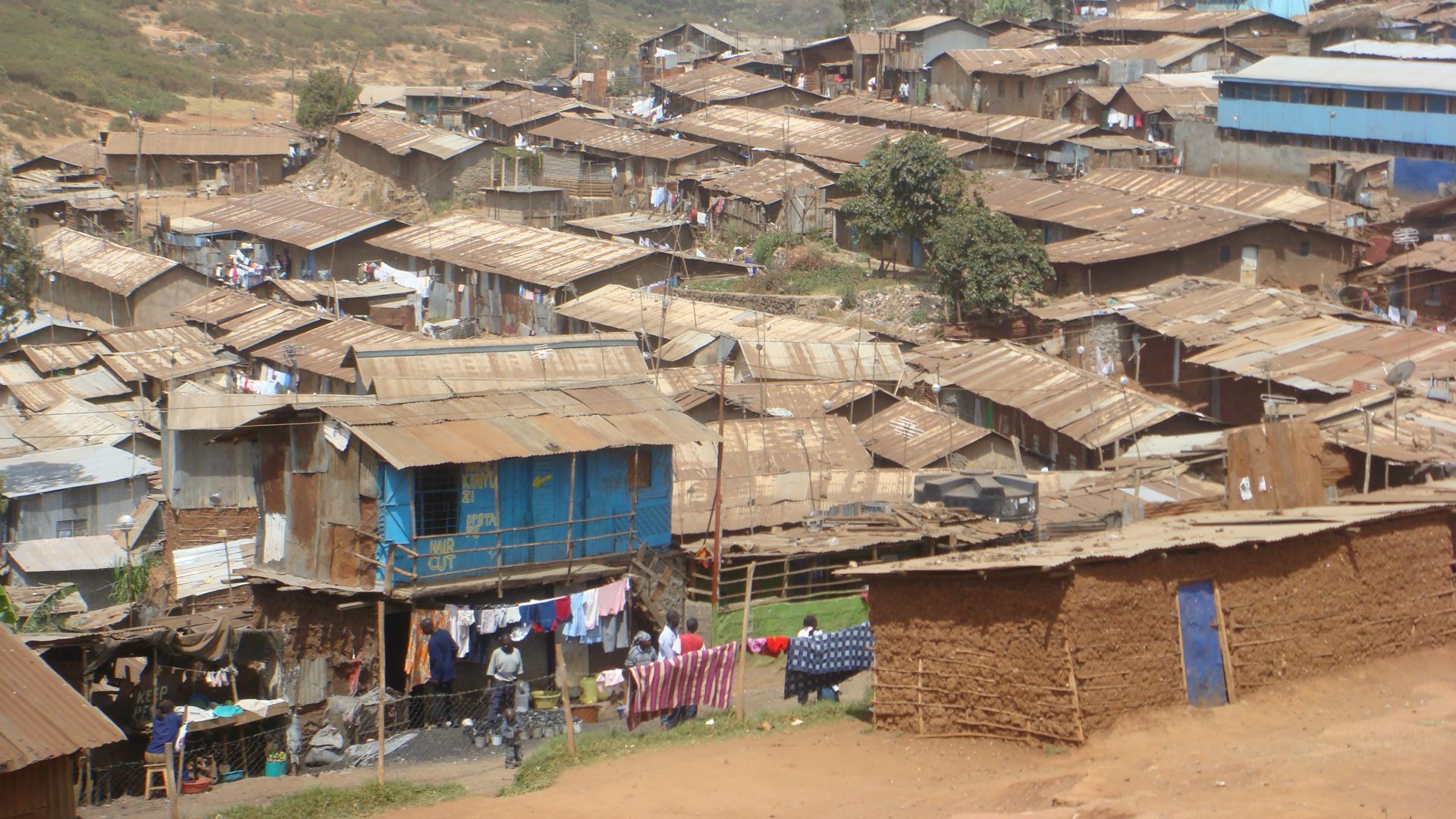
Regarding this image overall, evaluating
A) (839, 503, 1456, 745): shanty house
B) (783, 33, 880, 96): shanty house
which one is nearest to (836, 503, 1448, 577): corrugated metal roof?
(839, 503, 1456, 745): shanty house

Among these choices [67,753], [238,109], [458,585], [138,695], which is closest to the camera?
[67,753]

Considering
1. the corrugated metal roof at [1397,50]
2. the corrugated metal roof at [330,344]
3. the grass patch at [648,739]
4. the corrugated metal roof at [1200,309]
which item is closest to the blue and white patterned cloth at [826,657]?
the grass patch at [648,739]

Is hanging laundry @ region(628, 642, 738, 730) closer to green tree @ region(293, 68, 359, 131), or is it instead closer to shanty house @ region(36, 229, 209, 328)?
shanty house @ region(36, 229, 209, 328)

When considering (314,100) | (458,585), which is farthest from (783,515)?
(314,100)

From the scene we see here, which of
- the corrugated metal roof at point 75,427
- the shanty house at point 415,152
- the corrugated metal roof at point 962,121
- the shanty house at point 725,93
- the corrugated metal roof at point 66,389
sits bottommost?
the corrugated metal roof at point 75,427

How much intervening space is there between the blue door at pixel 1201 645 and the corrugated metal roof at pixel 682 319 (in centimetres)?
1647

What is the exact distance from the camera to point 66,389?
94.5 feet

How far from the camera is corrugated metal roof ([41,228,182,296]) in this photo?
36.5 m

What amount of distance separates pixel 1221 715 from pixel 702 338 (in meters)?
18.1

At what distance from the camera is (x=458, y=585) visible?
53.9ft

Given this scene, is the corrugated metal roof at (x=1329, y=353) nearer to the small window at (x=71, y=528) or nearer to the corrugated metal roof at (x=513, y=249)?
the corrugated metal roof at (x=513, y=249)

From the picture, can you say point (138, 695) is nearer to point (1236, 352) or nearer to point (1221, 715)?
point (1221, 715)

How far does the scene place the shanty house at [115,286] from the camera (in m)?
36.6

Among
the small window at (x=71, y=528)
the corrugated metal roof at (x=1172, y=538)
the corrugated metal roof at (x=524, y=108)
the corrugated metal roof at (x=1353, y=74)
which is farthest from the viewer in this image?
the corrugated metal roof at (x=524, y=108)
